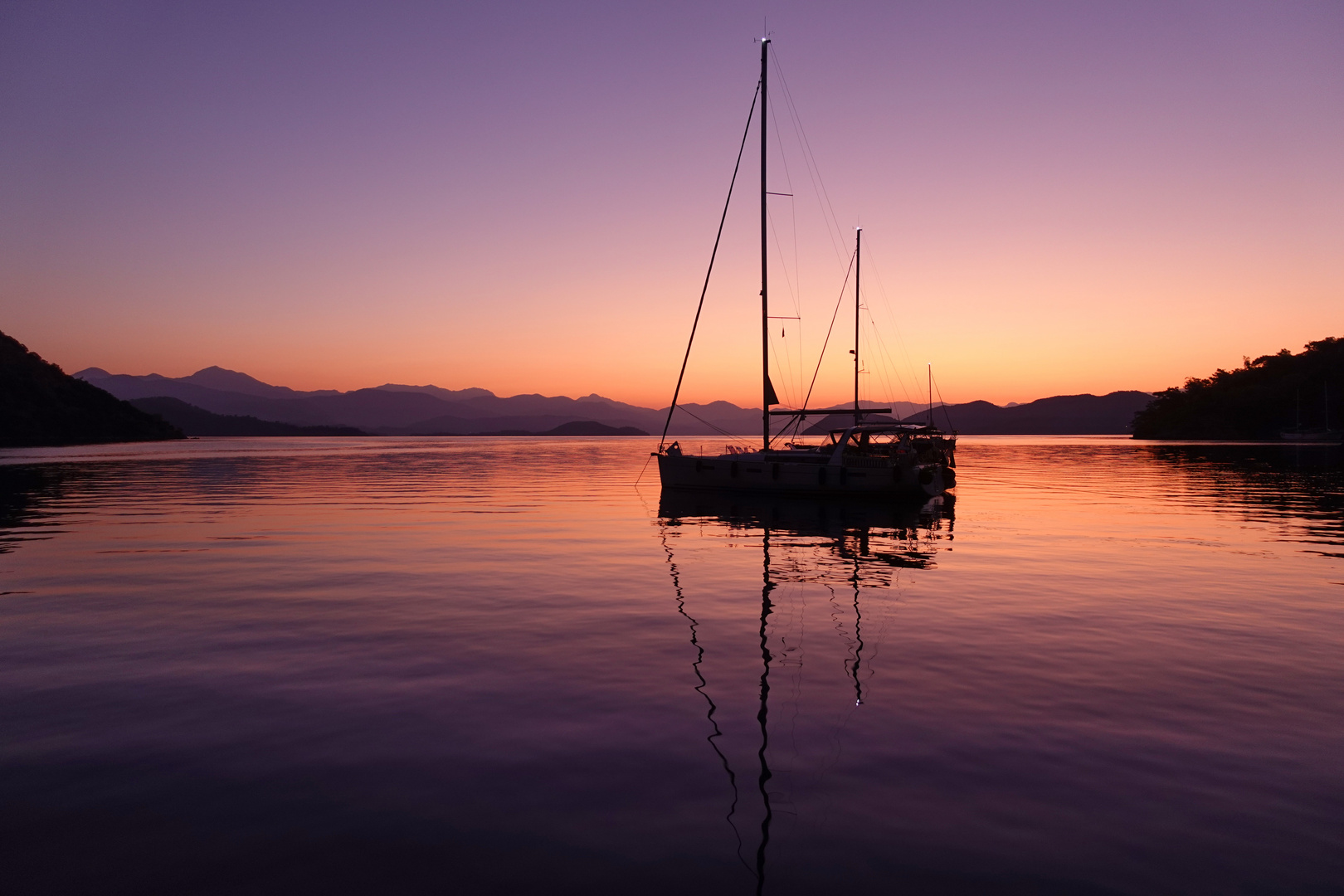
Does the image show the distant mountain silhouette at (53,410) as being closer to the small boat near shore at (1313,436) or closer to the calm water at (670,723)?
the calm water at (670,723)

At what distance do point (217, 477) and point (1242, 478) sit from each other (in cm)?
7190

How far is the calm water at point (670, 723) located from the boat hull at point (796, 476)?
16159 mm

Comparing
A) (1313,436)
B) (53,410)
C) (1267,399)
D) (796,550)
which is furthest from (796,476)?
(1267,399)

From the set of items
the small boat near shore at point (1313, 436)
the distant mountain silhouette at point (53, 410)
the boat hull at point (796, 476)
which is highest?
the distant mountain silhouette at point (53, 410)

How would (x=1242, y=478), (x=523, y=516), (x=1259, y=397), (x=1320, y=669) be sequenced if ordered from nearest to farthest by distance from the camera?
(x=1320, y=669) → (x=523, y=516) → (x=1242, y=478) → (x=1259, y=397)

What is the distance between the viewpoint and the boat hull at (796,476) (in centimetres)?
3672

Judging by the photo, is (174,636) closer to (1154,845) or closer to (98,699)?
(98,699)

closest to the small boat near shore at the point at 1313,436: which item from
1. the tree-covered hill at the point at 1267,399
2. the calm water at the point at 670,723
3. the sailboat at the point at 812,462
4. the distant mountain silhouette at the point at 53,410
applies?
the tree-covered hill at the point at 1267,399

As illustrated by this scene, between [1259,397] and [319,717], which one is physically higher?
[1259,397]

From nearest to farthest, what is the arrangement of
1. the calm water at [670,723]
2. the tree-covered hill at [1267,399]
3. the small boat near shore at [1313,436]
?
the calm water at [670,723]
the small boat near shore at [1313,436]
the tree-covered hill at [1267,399]

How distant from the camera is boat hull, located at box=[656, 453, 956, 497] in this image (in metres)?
36.7

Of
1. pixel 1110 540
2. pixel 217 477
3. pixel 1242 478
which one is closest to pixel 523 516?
pixel 1110 540

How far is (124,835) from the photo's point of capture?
5.81m

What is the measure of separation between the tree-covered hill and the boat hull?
165 m
